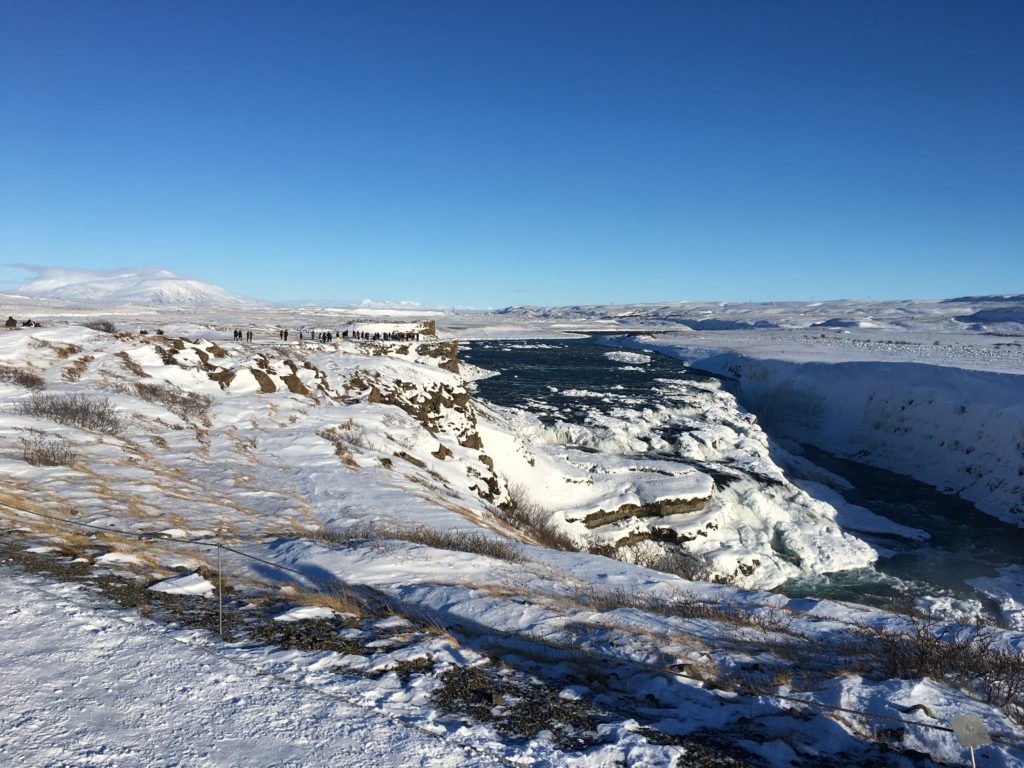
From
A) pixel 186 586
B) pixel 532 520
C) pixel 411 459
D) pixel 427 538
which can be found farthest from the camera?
pixel 532 520

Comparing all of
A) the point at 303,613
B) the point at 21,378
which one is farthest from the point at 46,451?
the point at 303,613

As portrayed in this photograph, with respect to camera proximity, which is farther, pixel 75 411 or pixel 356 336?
pixel 356 336

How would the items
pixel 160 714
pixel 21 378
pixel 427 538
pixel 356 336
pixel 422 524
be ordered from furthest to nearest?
pixel 356 336, pixel 21 378, pixel 422 524, pixel 427 538, pixel 160 714

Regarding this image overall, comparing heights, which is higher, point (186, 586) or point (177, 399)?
point (177, 399)

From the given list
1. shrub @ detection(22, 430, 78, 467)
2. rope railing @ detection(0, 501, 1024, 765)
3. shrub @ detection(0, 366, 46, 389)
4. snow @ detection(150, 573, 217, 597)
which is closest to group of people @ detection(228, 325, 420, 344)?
shrub @ detection(0, 366, 46, 389)

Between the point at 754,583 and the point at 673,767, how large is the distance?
564 inches

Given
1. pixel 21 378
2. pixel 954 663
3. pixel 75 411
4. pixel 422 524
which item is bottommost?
pixel 422 524

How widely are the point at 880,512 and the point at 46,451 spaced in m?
23.7

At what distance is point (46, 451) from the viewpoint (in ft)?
31.8

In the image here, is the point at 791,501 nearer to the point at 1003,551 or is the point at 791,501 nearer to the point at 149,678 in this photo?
the point at 1003,551

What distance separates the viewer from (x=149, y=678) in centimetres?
379

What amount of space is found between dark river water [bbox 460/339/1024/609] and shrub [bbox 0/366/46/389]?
57.8 ft

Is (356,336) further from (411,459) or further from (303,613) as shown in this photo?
(303,613)

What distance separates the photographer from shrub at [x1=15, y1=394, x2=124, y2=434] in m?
12.2
